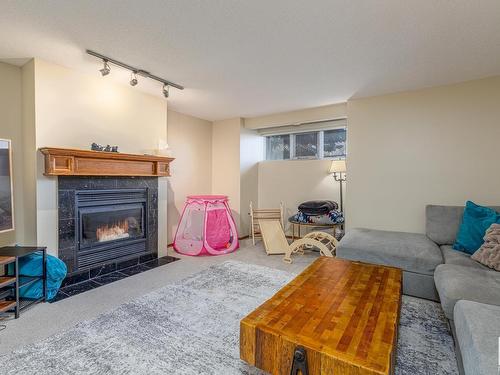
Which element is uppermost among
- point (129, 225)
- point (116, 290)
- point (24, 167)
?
point (24, 167)

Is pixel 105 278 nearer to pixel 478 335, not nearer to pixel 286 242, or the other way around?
pixel 286 242

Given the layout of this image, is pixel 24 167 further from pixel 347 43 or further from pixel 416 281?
pixel 416 281

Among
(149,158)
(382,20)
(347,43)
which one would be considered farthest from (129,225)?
(382,20)

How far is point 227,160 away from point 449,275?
3.89 meters

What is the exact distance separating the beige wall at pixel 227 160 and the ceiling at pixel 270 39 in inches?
68.3

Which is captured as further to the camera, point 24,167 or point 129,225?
point 129,225

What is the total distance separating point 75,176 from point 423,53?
3.78 meters

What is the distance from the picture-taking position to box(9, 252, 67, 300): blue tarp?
8.00ft

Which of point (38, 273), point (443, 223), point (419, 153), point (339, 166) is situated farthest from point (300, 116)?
point (38, 273)

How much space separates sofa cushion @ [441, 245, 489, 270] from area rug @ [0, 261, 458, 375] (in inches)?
17.8

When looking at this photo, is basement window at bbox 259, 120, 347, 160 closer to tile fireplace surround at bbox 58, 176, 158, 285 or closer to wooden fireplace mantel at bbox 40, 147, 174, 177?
wooden fireplace mantel at bbox 40, 147, 174, 177

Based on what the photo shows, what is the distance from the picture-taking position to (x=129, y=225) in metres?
3.60

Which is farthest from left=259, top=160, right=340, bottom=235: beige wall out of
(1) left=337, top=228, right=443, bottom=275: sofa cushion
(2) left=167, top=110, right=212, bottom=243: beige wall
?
(1) left=337, top=228, right=443, bottom=275: sofa cushion

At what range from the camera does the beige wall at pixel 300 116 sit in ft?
13.7
